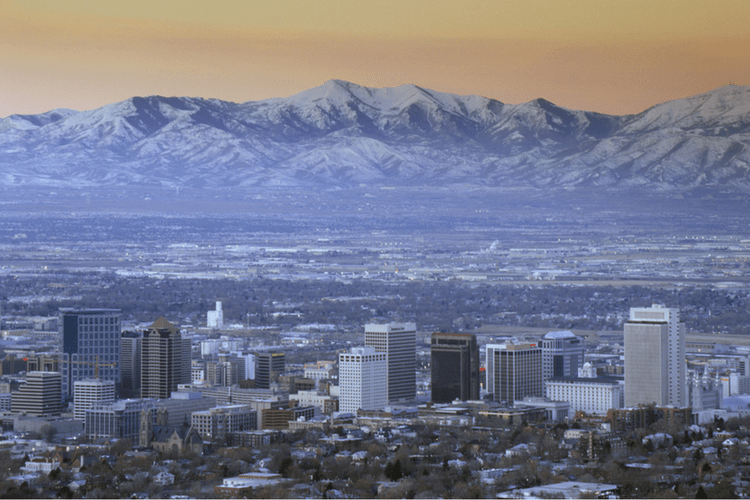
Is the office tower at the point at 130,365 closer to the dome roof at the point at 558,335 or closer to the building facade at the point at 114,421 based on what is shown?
the building facade at the point at 114,421

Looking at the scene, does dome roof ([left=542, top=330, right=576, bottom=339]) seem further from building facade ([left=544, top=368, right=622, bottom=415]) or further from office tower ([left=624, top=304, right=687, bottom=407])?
office tower ([left=624, top=304, right=687, bottom=407])

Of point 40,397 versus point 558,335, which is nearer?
point 40,397

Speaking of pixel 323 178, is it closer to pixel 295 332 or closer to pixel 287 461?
pixel 295 332

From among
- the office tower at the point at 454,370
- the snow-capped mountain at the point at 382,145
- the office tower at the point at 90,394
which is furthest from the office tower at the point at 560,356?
the snow-capped mountain at the point at 382,145

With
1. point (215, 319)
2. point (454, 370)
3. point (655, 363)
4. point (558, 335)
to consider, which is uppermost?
point (215, 319)

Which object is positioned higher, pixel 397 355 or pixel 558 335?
pixel 558 335

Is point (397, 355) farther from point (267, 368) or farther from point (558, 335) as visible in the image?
point (558, 335)

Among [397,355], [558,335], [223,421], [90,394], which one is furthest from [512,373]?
[90,394]
